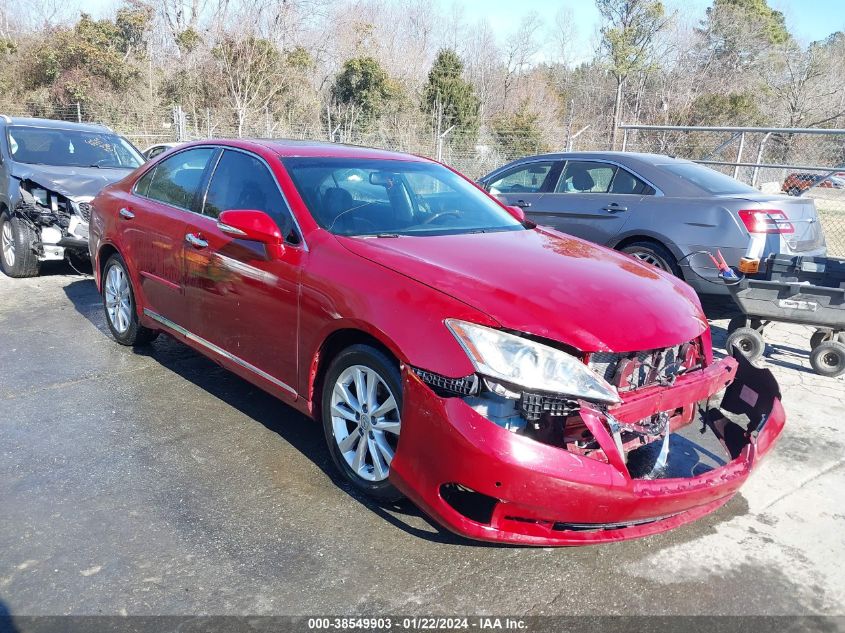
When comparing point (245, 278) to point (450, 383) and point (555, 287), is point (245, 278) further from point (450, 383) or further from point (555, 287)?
point (555, 287)

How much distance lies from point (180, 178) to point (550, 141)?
1376 cm

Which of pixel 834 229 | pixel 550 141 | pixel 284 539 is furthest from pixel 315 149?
pixel 550 141

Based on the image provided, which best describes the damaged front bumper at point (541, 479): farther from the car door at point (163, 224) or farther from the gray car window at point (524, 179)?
the gray car window at point (524, 179)

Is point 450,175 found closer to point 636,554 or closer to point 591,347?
point 591,347

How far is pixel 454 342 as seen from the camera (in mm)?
2719

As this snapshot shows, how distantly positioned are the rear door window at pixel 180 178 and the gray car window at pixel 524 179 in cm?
409

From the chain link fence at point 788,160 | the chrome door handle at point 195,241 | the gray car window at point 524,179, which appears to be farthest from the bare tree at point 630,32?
the chrome door handle at point 195,241

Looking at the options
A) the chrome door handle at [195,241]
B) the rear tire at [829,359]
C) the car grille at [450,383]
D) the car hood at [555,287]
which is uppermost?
the car hood at [555,287]

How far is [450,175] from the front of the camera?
4664mm

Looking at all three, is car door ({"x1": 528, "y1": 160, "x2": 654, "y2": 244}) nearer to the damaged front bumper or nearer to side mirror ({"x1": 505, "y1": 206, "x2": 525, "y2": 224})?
side mirror ({"x1": 505, "y1": 206, "x2": 525, "y2": 224})

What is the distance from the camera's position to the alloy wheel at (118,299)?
5234 millimetres

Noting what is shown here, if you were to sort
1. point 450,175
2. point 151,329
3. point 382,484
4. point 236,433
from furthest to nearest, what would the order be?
point 151,329 < point 450,175 < point 236,433 < point 382,484

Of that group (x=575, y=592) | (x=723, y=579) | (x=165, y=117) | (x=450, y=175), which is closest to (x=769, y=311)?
(x=450, y=175)

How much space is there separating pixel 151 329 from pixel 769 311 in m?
4.65
